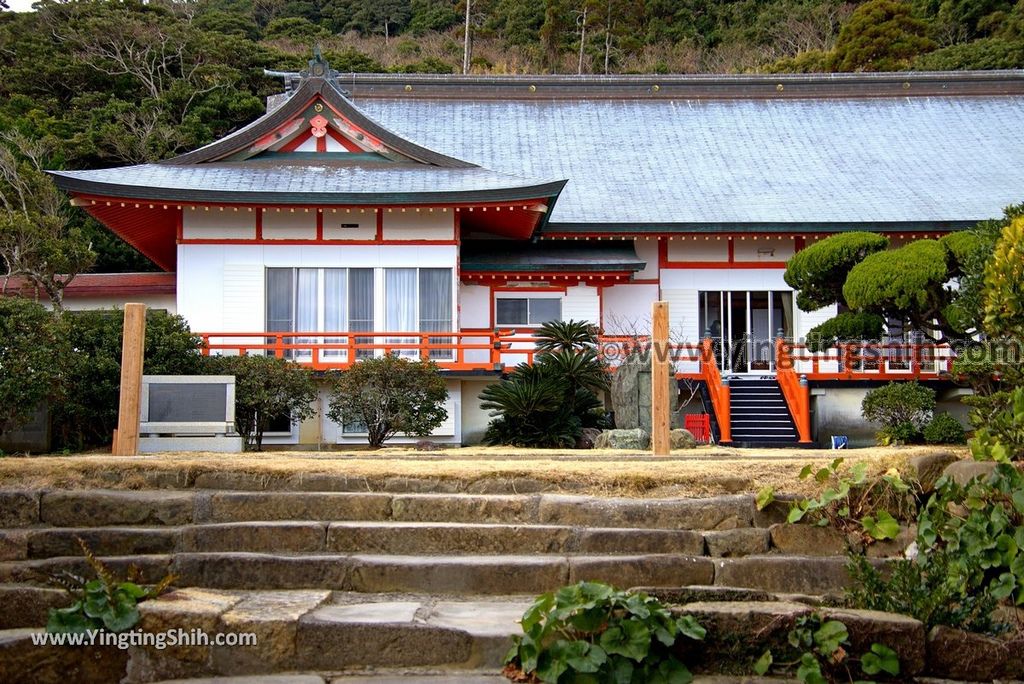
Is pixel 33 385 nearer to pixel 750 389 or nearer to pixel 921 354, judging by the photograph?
pixel 750 389

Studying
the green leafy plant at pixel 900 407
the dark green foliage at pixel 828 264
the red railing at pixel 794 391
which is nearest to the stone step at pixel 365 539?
the dark green foliage at pixel 828 264

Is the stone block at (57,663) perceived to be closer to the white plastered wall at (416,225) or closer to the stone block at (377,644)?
the stone block at (377,644)

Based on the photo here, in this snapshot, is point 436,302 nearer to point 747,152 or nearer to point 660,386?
point 660,386

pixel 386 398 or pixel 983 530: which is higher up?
pixel 386 398

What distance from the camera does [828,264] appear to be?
17.1 meters

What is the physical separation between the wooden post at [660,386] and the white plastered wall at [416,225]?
9288mm

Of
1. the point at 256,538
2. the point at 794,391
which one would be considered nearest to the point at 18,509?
the point at 256,538

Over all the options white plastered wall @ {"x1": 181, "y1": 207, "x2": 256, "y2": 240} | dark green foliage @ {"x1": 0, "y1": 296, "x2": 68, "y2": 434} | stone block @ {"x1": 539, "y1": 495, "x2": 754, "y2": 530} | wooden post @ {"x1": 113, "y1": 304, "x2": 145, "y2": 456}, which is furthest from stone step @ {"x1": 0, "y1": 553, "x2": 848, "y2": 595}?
white plastered wall @ {"x1": 181, "y1": 207, "x2": 256, "y2": 240}

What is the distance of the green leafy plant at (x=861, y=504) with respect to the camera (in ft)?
26.2

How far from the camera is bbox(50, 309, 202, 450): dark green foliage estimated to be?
14.7 m

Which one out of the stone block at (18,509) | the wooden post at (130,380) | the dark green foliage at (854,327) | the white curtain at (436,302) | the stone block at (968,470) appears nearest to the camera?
the stone block at (968,470)

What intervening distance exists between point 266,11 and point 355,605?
5694cm

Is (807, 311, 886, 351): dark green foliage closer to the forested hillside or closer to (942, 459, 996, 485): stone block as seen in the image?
(942, 459, 996, 485): stone block

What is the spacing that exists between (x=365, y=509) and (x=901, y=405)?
11830mm
